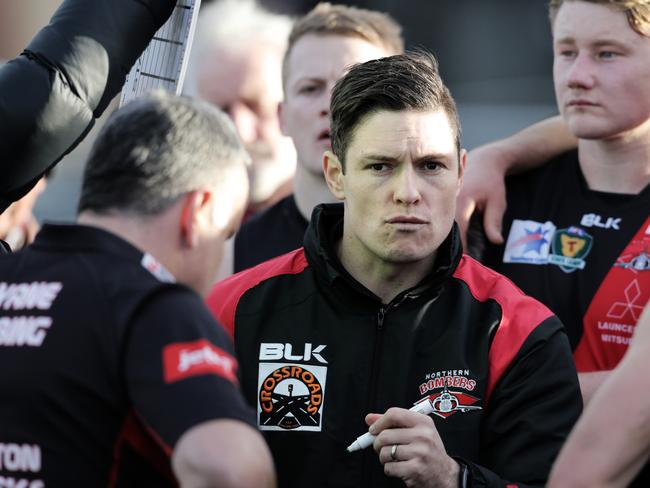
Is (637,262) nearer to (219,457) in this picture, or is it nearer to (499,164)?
(499,164)

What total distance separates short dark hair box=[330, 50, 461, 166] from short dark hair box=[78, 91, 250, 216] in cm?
103

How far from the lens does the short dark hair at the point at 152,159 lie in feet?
7.20

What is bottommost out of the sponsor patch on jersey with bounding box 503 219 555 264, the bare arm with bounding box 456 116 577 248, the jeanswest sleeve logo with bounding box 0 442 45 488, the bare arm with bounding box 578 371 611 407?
the jeanswest sleeve logo with bounding box 0 442 45 488

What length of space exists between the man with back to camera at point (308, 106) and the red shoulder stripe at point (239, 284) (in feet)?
2.85

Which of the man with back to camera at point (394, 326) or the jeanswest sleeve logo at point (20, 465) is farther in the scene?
the man with back to camera at point (394, 326)

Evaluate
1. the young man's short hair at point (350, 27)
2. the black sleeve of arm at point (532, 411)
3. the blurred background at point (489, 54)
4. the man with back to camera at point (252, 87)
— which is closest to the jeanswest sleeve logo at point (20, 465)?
the black sleeve of arm at point (532, 411)

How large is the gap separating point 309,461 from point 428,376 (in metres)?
0.38

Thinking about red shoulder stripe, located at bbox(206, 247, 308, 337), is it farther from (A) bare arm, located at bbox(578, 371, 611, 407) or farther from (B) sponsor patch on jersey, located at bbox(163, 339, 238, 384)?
(B) sponsor patch on jersey, located at bbox(163, 339, 238, 384)

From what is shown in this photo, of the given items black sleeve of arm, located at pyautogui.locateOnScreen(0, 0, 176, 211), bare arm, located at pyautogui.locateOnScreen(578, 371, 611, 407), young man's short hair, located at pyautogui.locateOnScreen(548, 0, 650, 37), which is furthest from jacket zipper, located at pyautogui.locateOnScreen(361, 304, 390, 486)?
young man's short hair, located at pyautogui.locateOnScreen(548, 0, 650, 37)

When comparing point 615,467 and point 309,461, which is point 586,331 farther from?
point 615,467

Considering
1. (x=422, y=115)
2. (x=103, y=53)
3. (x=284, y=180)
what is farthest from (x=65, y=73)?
(x=284, y=180)

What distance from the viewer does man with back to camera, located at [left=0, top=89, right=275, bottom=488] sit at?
1986mm

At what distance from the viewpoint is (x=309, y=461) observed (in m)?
2.96

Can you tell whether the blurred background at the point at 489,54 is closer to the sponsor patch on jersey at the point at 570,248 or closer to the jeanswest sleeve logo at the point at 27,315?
the sponsor patch on jersey at the point at 570,248
